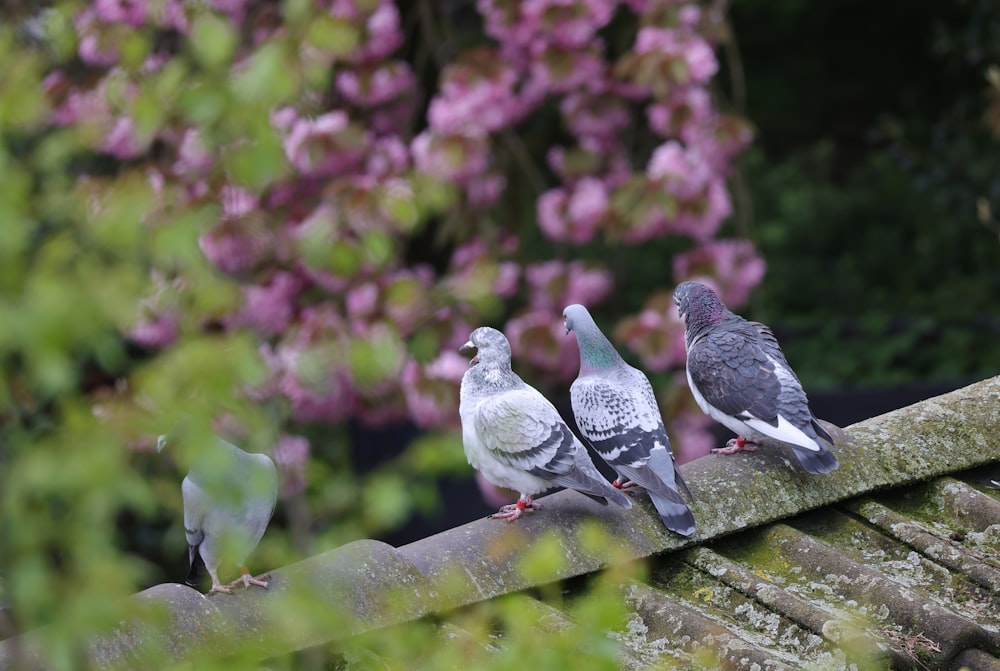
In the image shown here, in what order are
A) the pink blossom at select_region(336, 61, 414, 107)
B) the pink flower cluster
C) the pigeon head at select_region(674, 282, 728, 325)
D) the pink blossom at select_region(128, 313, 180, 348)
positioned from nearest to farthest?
1. the pigeon head at select_region(674, 282, 728, 325)
2. the pink flower cluster
3. the pink blossom at select_region(128, 313, 180, 348)
4. the pink blossom at select_region(336, 61, 414, 107)

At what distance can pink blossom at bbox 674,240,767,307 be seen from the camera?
5512 millimetres

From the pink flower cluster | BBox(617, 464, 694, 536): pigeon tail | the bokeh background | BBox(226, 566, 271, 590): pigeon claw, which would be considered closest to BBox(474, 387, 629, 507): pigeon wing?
BBox(617, 464, 694, 536): pigeon tail

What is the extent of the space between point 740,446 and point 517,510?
0.71 metres

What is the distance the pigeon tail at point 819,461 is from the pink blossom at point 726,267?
2.53m

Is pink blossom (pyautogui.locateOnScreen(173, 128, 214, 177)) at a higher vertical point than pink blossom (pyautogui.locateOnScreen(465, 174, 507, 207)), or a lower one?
higher

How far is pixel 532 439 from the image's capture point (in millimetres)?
2979

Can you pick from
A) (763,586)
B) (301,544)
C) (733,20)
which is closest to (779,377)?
(763,586)

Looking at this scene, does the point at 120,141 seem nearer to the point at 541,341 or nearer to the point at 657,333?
the point at 541,341

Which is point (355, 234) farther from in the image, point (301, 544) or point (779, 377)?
point (301, 544)

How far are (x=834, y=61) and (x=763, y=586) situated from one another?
324 inches

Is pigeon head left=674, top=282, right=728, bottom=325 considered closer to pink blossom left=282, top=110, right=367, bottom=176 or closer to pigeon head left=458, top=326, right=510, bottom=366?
pigeon head left=458, top=326, right=510, bottom=366

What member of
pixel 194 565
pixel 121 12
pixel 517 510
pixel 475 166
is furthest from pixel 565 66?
pixel 194 565

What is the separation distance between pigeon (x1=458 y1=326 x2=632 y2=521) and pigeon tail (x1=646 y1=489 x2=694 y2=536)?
68 mm

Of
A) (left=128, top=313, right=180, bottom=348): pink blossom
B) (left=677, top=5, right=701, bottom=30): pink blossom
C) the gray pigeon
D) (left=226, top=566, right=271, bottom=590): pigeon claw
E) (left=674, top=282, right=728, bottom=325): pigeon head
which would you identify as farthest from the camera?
(left=128, top=313, right=180, bottom=348): pink blossom
